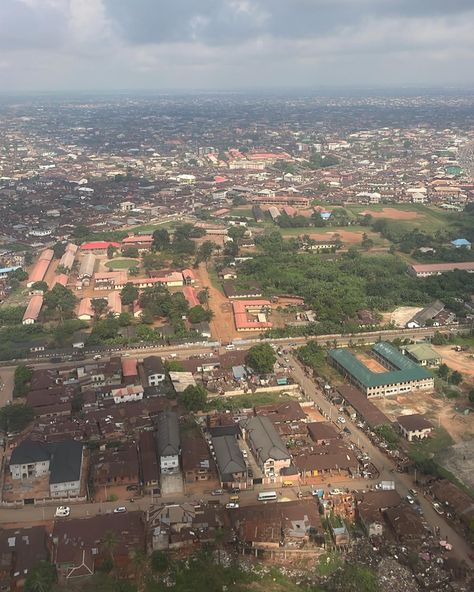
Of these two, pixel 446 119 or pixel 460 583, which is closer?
pixel 460 583

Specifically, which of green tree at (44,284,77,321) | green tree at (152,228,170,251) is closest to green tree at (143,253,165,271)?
green tree at (152,228,170,251)

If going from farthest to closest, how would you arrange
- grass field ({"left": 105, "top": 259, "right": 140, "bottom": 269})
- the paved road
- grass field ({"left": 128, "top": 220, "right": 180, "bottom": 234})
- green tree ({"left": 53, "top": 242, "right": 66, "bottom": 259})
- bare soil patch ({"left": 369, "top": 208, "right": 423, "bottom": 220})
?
1. bare soil patch ({"left": 369, "top": 208, "right": 423, "bottom": 220})
2. grass field ({"left": 128, "top": 220, "right": 180, "bottom": 234})
3. green tree ({"left": 53, "top": 242, "right": 66, "bottom": 259})
4. grass field ({"left": 105, "top": 259, "right": 140, "bottom": 269})
5. the paved road

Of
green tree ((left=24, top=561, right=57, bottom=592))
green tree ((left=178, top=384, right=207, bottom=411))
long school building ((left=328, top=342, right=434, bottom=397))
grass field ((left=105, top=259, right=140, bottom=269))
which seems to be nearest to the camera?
green tree ((left=24, top=561, right=57, bottom=592))

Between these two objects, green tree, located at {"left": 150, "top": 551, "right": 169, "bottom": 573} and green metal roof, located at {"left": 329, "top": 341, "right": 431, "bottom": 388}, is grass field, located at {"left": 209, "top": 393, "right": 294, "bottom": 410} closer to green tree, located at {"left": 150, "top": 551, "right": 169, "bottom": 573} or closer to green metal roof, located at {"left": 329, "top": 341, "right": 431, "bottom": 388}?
green metal roof, located at {"left": 329, "top": 341, "right": 431, "bottom": 388}

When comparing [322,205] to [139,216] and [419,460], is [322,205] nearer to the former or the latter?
[139,216]

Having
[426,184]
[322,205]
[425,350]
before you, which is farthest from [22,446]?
[426,184]

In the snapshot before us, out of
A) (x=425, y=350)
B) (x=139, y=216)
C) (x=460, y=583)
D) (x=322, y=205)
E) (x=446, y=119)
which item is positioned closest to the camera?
(x=460, y=583)
